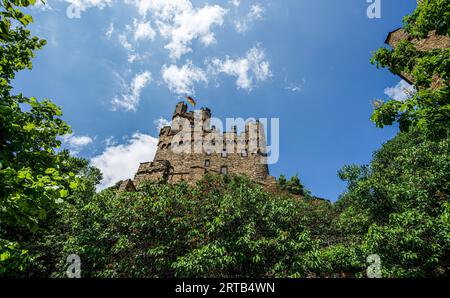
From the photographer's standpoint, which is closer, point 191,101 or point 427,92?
point 427,92

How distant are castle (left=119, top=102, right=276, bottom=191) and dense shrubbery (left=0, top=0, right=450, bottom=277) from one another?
Result: 14264mm

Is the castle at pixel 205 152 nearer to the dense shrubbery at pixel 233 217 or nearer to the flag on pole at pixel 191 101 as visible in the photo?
the flag on pole at pixel 191 101

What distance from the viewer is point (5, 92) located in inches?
218

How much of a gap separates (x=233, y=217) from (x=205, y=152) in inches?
998

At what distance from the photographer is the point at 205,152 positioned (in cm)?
3631

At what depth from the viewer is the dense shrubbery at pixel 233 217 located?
503 cm

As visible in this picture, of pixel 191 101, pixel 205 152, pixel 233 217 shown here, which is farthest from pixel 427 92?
pixel 191 101

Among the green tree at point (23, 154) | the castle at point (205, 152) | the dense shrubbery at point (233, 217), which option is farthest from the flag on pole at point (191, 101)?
the green tree at point (23, 154)

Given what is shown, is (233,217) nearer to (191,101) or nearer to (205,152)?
(205,152)

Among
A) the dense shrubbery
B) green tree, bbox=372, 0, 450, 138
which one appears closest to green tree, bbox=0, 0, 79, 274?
the dense shrubbery

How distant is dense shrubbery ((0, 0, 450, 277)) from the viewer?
503 cm

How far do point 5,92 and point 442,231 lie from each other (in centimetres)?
1413
